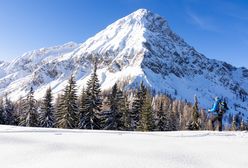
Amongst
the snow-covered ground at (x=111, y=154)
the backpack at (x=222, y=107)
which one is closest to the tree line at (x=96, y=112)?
the backpack at (x=222, y=107)

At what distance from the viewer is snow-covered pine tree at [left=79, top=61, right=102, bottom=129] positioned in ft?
121

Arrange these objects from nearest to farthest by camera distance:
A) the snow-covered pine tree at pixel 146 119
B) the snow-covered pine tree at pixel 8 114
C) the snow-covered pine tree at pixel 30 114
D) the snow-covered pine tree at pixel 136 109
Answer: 1. the snow-covered pine tree at pixel 146 119
2. the snow-covered pine tree at pixel 136 109
3. the snow-covered pine tree at pixel 30 114
4. the snow-covered pine tree at pixel 8 114

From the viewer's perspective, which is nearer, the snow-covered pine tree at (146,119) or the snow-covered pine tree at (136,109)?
the snow-covered pine tree at (146,119)

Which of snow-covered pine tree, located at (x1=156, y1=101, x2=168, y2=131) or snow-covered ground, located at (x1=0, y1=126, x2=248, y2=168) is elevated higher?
snow-covered pine tree, located at (x1=156, y1=101, x2=168, y2=131)

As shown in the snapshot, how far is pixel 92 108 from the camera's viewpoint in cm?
3722

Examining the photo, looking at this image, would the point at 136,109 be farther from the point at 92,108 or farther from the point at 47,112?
→ the point at 47,112

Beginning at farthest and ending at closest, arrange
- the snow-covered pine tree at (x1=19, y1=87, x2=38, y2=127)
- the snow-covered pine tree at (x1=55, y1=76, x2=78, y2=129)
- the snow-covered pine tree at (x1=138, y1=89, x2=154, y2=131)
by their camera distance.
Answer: the snow-covered pine tree at (x1=19, y1=87, x2=38, y2=127) < the snow-covered pine tree at (x1=138, y1=89, x2=154, y2=131) < the snow-covered pine tree at (x1=55, y1=76, x2=78, y2=129)

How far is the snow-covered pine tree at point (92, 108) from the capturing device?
121 feet

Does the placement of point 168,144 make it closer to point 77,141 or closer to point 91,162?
point 77,141

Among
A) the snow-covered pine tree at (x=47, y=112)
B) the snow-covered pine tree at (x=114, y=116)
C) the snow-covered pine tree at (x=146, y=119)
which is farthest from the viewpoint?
the snow-covered pine tree at (x=47, y=112)

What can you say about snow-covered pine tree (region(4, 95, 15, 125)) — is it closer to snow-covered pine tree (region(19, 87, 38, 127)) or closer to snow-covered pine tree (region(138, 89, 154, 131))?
snow-covered pine tree (region(19, 87, 38, 127))

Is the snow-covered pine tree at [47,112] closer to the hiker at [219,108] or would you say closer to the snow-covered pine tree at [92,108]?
the snow-covered pine tree at [92,108]

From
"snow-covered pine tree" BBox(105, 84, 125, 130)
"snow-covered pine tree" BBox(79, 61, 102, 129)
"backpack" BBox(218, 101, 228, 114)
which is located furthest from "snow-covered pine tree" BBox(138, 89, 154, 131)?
"backpack" BBox(218, 101, 228, 114)

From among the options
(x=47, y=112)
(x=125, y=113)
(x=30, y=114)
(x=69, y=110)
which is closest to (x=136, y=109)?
(x=125, y=113)
